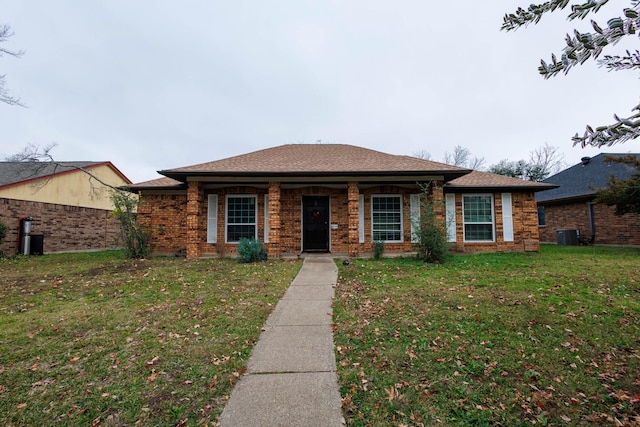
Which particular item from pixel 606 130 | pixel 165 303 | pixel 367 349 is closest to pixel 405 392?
pixel 367 349

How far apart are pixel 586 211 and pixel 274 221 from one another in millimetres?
16212

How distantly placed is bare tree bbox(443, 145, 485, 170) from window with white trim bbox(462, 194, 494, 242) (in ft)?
94.1

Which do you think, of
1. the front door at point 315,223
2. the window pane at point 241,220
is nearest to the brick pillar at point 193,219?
the window pane at point 241,220

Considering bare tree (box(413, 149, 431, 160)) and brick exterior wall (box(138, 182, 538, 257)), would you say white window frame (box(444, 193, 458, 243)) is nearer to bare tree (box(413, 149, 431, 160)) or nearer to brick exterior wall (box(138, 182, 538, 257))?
brick exterior wall (box(138, 182, 538, 257))

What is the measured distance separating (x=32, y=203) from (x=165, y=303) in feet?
43.2

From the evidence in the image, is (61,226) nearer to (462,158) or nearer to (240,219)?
(240,219)

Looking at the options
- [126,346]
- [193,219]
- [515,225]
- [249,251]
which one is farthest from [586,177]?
[126,346]

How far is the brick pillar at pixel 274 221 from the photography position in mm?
9809

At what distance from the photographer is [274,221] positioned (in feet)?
32.3

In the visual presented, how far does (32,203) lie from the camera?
12609 millimetres

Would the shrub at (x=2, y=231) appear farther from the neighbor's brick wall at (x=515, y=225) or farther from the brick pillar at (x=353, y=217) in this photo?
the neighbor's brick wall at (x=515, y=225)

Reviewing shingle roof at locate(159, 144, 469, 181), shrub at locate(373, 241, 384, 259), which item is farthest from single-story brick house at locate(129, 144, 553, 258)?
shrub at locate(373, 241, 384, 259)

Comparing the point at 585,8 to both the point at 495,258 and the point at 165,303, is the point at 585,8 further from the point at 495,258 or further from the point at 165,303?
the point at 495,258

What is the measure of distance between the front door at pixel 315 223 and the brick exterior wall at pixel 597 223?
12.8m
